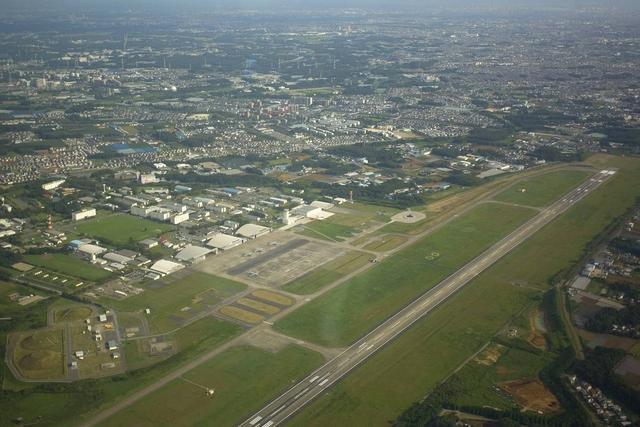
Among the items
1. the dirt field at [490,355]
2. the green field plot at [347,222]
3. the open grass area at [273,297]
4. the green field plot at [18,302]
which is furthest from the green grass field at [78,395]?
the green field plot at [347,222]

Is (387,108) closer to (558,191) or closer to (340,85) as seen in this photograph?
(340,85)

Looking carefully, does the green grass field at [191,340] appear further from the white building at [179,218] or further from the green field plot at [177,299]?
the white building at [179,218]

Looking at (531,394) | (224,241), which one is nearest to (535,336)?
(531,394)

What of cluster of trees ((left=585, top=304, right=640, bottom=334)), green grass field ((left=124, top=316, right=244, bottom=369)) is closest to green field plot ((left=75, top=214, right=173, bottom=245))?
green grass field ((left=124, top=316, right=244, bottom=369))

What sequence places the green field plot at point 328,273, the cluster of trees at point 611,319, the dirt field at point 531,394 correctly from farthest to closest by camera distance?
the green field plot at point 328,273 → the cluster of trees at point 611,319 → the dirt field at point 531,394

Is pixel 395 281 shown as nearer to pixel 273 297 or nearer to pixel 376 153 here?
pixel 273 297
